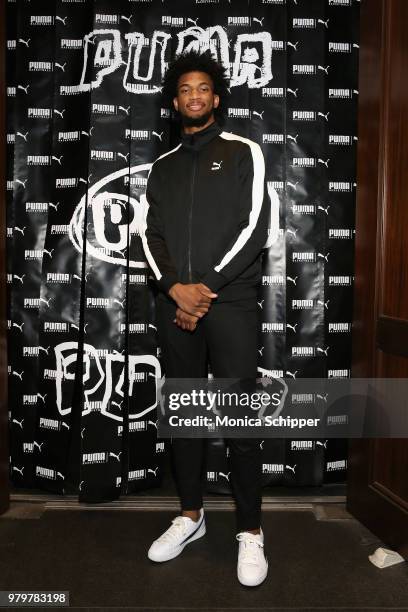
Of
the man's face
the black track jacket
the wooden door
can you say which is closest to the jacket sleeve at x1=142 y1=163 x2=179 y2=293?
the black track jacket

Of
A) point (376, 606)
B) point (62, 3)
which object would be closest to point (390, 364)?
point (376, 606)

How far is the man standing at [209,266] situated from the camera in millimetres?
1953

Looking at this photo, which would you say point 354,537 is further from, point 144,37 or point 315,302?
point 144,37

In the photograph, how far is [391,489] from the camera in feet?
7.11

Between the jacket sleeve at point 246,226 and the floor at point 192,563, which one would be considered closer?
the floor at point 192,563

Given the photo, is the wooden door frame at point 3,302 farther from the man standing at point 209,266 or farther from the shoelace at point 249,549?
the shoelace at point 249,549

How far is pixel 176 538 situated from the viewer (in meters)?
2.07

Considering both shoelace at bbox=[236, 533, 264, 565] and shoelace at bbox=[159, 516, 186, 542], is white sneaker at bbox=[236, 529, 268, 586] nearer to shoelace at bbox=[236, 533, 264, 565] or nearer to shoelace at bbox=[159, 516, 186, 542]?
shoelace at bbox=[236, 533, 264, 565]

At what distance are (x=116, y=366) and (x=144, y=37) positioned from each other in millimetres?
1465

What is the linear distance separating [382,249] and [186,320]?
2.79ft

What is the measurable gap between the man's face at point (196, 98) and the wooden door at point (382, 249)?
68cm

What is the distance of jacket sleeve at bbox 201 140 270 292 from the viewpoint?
1.92m

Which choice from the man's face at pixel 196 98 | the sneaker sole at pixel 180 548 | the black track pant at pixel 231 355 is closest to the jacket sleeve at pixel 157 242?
the black track pant at pixel 231 355

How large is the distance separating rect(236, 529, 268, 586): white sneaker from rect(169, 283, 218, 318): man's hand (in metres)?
0.81
